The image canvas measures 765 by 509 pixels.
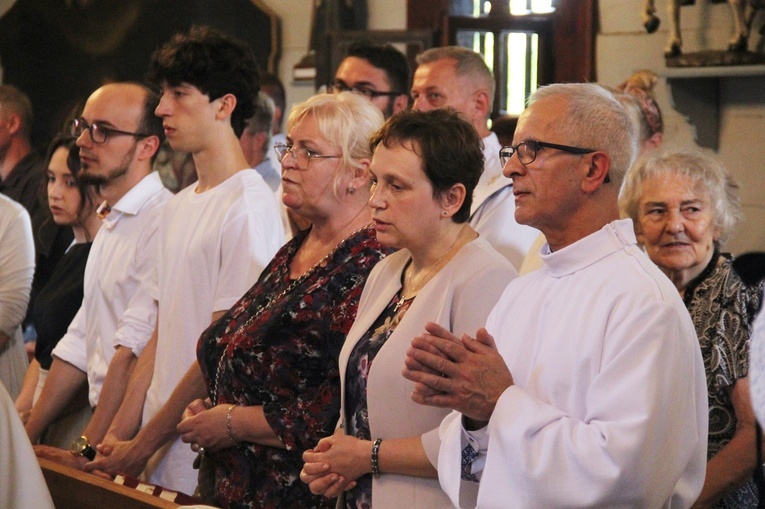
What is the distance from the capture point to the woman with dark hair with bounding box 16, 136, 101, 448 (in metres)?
4.26

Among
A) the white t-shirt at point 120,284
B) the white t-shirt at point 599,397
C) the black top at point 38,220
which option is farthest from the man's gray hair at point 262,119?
the white t-shirt at point 599,397

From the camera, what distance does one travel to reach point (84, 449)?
3658mm

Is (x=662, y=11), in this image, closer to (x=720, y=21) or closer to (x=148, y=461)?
(x=720, y=21)

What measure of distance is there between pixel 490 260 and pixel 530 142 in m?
0.49

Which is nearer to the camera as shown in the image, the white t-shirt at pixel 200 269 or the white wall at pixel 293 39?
the white t-shirt at pixel 200 269

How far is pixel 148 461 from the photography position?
3.60m

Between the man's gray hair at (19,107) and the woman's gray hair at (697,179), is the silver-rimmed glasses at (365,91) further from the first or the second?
the man's gray hair at (19,107)

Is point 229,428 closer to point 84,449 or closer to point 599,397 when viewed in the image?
point 84,449

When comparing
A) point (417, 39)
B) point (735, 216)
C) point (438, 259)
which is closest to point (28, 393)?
point (438, 259)

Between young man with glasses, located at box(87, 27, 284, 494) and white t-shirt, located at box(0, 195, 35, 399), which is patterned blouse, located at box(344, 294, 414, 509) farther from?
white t-shirt, located at box(0, 195, 35, 399)

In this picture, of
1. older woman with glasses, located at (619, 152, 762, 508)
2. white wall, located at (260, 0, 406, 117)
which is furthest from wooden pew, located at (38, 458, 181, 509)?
white wall, located at (260, 0, 406, 117)

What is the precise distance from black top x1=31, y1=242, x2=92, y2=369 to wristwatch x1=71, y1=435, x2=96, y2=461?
714mm

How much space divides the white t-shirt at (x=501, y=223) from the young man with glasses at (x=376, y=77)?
1012mm

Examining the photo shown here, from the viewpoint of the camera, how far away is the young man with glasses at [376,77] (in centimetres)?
478
